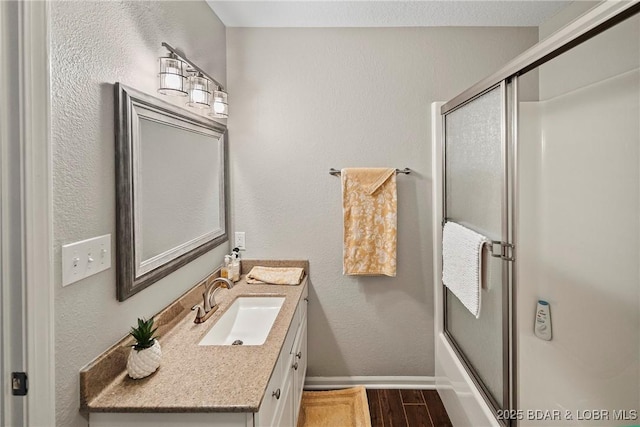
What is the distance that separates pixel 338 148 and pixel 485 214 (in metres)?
1.06

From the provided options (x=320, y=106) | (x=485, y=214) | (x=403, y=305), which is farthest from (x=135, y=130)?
(x=403, y=305)

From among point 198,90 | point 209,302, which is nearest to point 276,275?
point 209,302

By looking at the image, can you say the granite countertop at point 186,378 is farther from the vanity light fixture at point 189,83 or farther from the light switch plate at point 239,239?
the vanity light fixture at point 189,83

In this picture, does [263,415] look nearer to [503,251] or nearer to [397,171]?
[503,251]

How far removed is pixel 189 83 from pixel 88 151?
751 mm

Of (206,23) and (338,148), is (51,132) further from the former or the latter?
(338,148)

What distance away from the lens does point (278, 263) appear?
7.47 feet

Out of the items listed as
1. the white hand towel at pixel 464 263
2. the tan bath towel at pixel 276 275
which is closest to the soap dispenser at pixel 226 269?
the tan bath towel at pixel 276 275

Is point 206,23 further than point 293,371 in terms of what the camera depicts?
Yes

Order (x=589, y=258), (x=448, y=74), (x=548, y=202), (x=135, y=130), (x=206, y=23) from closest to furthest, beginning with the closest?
(x=135, y=130) < (x=589, y=258) < (x=206, y=23) < (x=548, y=202) < (x=448, y=74)

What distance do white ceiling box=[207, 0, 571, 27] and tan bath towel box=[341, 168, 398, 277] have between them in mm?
990

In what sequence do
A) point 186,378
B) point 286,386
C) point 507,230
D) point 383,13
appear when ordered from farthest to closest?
1. point 383,13
2. point 286,386
3. point 507,230
4. point 186,378

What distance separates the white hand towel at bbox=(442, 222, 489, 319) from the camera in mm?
1523

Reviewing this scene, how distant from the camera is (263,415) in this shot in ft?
3.45
